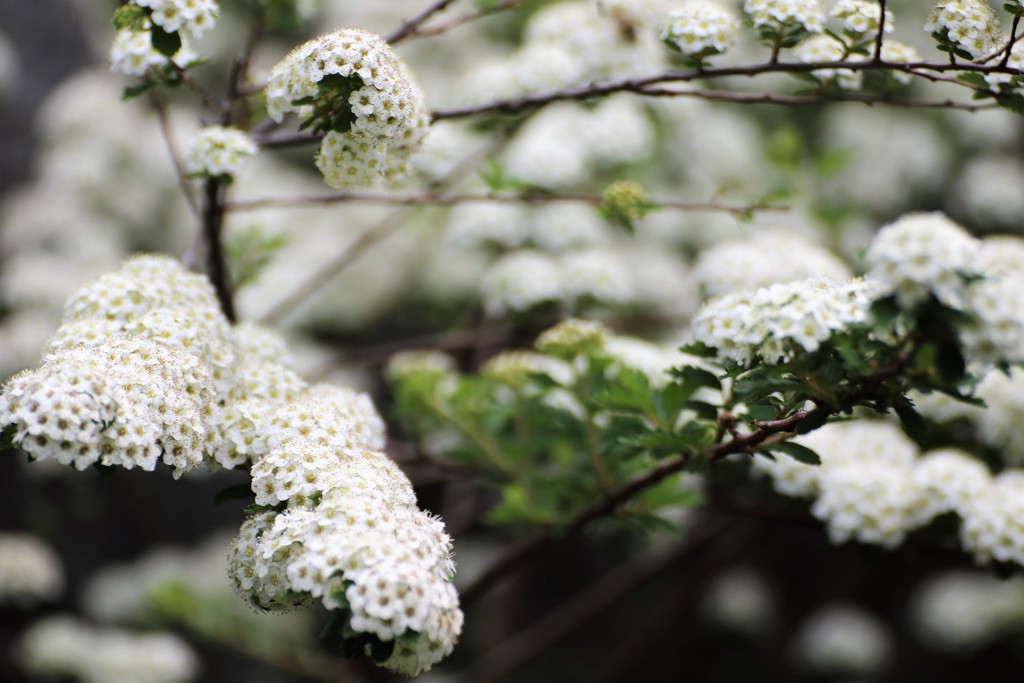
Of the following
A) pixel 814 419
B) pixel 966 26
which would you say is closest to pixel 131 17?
pixel 814 419

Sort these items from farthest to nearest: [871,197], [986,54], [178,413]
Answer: [871,197] < [986,54] < [178,413]

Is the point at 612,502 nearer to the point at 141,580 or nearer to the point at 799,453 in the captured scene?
the point at 799,453

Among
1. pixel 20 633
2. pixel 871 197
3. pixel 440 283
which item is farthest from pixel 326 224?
pixel 871 197

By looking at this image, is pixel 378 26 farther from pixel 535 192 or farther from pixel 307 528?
pixel 307 528

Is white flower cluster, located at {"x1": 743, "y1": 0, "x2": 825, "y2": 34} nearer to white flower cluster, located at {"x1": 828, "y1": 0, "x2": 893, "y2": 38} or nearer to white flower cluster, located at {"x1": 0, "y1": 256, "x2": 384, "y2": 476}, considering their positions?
white flower cluster, located at {"x1": 828, "y1": 0, "x2": 893, "y2": 38}

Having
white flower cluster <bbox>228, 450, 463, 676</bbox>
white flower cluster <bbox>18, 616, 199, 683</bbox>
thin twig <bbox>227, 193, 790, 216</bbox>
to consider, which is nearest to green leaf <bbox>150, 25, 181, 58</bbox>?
thin twig <bbox>227, 193, 790, 216</bbox>

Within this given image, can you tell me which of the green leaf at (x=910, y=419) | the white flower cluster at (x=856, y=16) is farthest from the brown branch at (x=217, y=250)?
the green leaf at (x=910, y=419)
